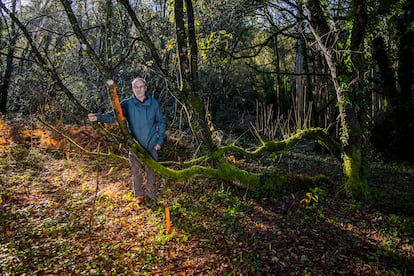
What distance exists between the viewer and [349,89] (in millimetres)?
4871

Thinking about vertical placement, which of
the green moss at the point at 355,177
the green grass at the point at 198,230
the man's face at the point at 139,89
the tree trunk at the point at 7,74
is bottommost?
the green grass at the point at 198,230

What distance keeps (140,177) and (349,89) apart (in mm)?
3747

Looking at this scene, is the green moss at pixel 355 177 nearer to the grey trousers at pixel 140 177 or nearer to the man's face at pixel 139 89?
the grey trousers at pixel 140 177

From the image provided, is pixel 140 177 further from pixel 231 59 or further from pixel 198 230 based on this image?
pixel 231 59

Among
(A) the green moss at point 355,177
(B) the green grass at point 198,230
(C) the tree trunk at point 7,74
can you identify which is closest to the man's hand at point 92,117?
(B) the green grass at point 198,230

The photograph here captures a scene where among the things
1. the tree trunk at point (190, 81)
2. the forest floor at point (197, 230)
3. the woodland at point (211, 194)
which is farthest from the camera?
the tree trunk at point (190, 81)

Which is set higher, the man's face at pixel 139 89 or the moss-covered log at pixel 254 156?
the man's face at pixel 139 89

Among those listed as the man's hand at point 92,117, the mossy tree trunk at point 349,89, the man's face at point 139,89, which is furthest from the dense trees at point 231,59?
the man's face at point 139,89

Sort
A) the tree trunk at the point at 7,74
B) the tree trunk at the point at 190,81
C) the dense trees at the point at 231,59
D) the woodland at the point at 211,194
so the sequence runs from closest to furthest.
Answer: the woodland at the point at 211,194, the dense trees at the point at 231,59, the tree trunk at the point at 190,81, the tree trunk at the point at 7,74

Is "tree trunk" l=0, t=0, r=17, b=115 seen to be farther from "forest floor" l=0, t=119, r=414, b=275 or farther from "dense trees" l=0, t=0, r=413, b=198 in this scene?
"forest floor" l=0, t=119, r=414, b=275

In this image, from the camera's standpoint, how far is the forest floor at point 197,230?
3.47 meters

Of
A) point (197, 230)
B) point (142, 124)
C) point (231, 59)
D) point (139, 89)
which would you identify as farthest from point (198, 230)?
point (231, 59)

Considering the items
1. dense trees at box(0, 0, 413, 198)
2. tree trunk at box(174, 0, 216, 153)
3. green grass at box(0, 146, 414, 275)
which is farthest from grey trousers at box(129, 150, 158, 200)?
tree trunk at box(174, 0, 216, 153)

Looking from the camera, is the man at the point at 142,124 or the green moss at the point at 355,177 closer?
the man at the point at 142,124
